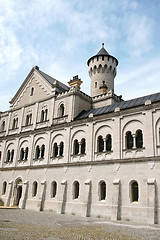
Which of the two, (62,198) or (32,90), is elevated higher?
(32,90)

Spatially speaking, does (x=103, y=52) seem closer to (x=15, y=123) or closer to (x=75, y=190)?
(x=15, y=123)

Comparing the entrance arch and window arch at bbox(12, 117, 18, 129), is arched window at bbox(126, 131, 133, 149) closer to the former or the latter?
the entrance arch

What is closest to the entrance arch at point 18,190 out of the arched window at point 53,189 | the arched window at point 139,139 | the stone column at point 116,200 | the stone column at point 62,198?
the arched window at point 53,189

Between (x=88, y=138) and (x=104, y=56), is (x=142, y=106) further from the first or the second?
(x=104, y=56)

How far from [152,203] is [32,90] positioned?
2696 cm

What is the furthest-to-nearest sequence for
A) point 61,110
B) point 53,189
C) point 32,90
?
point 32,90 < point 61,110 < point 53,189

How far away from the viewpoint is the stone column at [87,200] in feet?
81.4

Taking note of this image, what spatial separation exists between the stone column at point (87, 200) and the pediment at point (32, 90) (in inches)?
616

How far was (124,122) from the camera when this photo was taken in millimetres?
25719

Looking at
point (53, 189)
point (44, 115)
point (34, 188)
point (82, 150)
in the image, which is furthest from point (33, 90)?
point (53, 189)

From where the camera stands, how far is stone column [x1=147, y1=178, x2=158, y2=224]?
2028cm

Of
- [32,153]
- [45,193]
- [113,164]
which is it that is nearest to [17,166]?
[32,153]

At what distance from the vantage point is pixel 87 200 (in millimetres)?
25266

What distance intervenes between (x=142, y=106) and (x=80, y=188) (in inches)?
454
